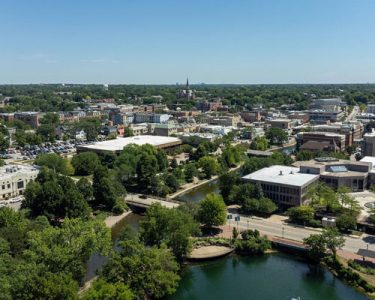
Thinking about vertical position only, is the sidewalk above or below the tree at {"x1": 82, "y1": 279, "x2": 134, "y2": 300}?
below

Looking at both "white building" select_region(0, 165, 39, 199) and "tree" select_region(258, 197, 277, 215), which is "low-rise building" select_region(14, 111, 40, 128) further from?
"tree" select_region(258, 197, 277, 215)

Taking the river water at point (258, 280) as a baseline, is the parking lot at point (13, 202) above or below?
above

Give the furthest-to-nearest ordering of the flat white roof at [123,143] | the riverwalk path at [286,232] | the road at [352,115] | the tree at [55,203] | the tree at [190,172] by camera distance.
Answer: the road at [352,115], the flat white roof at [123,143], the tree at [190,172], the tree at [55,203], the riverwalk path at [286,232]

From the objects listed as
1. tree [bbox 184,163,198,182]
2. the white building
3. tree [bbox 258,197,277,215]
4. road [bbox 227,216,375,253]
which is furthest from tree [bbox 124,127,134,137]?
road [bbox 227,216,375,253]

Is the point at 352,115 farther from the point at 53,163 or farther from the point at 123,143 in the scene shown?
the point at 53,163

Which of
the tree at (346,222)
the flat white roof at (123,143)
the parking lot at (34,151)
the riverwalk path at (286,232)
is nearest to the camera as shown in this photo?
the riverwalk path at (286,232)

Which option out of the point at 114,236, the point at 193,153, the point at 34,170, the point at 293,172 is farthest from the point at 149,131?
the point at 114,236

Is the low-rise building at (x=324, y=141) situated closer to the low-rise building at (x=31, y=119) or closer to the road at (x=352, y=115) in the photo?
the road at (x=352, y=115)

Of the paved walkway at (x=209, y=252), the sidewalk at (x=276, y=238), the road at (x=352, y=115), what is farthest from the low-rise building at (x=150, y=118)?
the paved walkway at (x=209, y=252)
